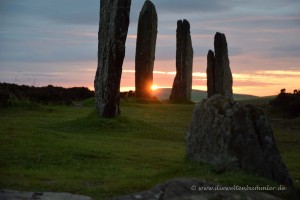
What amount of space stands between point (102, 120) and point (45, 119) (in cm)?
393

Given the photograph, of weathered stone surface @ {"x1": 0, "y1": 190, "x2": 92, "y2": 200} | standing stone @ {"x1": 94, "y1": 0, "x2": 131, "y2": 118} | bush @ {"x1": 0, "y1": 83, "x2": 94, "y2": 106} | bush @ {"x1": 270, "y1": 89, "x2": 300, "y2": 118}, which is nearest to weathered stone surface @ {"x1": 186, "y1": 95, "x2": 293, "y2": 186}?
weathered stone surface @ {"x1": 0, "y1": 190, "x2": 92, "y2": 200}

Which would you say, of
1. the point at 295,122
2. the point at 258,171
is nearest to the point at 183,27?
the point at 295,122

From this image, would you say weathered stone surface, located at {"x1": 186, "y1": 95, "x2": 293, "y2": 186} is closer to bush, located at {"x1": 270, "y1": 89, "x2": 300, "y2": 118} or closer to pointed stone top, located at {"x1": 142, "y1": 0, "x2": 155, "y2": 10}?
bush, located at {"x1": 270, "y1": 89, "x2": 300, "y2": 118}

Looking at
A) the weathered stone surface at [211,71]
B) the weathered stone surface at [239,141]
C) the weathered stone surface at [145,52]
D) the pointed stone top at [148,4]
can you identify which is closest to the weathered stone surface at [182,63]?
the weathered stone surface at [211,71]

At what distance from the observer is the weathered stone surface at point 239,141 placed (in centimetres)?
974

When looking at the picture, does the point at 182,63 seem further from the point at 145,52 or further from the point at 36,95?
the point at 36,95

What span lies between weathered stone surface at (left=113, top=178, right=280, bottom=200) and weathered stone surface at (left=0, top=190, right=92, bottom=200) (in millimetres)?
735

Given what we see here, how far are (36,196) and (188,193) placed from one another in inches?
95.1

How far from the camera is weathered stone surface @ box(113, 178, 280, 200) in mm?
8500

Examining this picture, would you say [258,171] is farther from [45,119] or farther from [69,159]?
[45,119]

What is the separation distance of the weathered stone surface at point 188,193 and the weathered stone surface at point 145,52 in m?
27.7

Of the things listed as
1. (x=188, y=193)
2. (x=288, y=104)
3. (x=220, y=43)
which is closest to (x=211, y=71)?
(x=220, y=43)

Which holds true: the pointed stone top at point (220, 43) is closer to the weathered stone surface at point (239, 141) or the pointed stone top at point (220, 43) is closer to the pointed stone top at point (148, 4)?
the pointed stone top at point (148, 4)

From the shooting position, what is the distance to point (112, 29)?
21.3m
